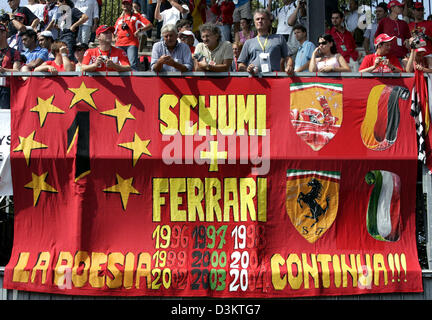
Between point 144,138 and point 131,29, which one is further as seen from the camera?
point 131,29

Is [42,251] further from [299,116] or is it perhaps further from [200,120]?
[299,116]

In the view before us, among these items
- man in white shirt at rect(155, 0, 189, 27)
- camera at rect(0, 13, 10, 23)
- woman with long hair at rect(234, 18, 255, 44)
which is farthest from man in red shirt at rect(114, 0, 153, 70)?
camera at rect(0, 13, 10, 23)

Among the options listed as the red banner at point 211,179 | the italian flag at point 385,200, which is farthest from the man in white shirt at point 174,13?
the italian flag at point 385,200

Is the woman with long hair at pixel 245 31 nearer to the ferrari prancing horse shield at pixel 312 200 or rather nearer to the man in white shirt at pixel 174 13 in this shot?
the man in white shirt at pixel 174 13

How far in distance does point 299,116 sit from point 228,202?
1.34 m

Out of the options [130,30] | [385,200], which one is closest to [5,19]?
[130,30]

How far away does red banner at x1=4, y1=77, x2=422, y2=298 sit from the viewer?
807 cm

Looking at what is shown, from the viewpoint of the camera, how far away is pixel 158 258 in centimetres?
805

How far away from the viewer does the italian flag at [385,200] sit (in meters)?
8.18

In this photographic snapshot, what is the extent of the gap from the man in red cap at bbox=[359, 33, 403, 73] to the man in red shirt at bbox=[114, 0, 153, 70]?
3833 millimetres

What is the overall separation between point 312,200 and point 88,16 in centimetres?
642

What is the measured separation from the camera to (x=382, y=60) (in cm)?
853
